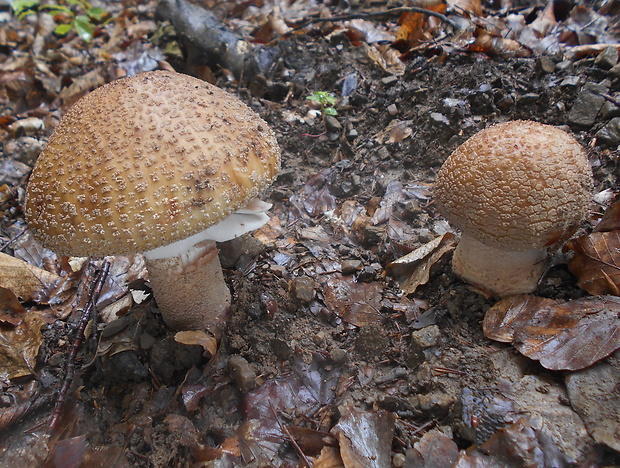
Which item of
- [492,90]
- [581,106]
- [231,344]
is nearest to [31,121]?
[231,344]

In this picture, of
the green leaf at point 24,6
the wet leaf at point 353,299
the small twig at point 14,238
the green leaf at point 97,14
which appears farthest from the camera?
the green leaf at point 97,14

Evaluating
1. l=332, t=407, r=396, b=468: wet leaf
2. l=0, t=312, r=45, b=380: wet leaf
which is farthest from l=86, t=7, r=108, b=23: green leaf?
l=332, t=407, r=396, b=468: wet leaf

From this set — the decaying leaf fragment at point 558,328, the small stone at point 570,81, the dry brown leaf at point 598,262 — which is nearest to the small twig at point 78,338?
the decaying leaf fragment at point 558,328

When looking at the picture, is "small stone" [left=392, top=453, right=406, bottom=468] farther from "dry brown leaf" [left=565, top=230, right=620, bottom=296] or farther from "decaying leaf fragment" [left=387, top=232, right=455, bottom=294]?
"dry brown leaf" [left=565, top=230, right=620, bottom=296]

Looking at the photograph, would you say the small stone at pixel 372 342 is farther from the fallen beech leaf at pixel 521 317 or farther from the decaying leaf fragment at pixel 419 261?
the fallen beech leaf at pixel 521 317

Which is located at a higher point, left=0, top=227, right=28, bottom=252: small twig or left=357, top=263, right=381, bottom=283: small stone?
left=357, top=263, right=381, bottom=283: small stone

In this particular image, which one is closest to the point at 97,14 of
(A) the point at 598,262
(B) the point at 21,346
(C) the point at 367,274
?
(B) the point at 21,346
